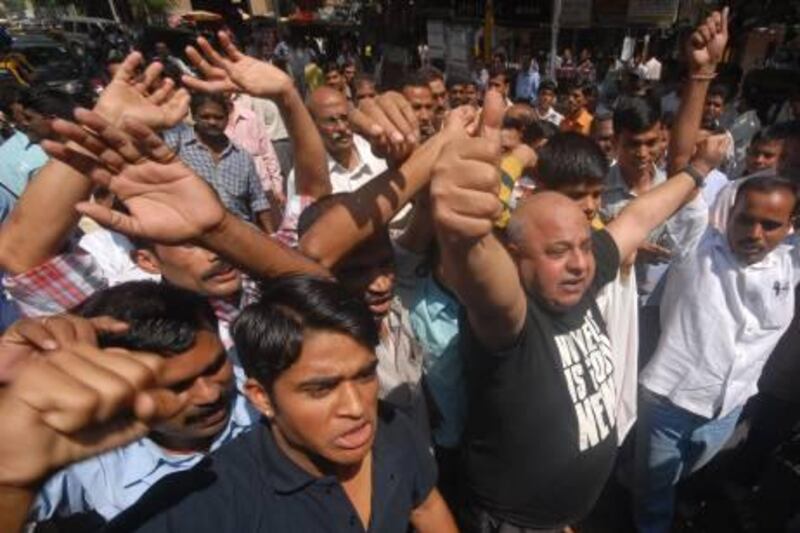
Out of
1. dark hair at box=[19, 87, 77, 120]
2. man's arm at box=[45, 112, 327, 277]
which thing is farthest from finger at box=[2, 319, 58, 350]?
dark hair at box=[19, 87, 77, 120]

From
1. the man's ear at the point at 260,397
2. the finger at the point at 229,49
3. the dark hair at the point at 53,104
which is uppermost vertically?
the finger at the point at 229,49

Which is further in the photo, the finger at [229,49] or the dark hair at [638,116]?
the dark hair at [638,116]

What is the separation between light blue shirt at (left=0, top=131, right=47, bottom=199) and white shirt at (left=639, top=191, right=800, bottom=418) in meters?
3.87

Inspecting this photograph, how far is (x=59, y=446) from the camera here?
82cm

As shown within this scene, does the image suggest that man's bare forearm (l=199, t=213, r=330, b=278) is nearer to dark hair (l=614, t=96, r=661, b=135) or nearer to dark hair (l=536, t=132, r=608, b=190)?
dark hair (l=536, t=132, r=608, b=190)

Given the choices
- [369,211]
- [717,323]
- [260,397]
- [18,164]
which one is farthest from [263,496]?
[18,164]

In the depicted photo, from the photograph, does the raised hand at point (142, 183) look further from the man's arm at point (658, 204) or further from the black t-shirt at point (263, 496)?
the man's arm at point (658, 204)

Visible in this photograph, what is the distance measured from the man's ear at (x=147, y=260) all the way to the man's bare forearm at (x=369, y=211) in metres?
0.87

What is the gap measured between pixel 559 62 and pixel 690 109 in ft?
38.9

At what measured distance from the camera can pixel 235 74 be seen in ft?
6.06

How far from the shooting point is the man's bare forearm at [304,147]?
2.02m

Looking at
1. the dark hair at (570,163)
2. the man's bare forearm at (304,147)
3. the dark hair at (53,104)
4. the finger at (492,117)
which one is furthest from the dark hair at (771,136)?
the dark hair at (53,104)

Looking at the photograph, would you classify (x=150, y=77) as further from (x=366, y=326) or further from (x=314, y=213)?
(x=366, y=326)

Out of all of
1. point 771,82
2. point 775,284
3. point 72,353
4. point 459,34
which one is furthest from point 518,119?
point 771,82
